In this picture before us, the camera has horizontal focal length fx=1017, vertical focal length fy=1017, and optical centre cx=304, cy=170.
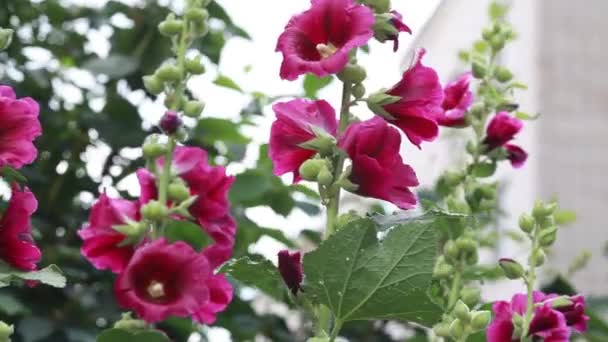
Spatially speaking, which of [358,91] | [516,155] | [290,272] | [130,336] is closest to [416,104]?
[358,91]

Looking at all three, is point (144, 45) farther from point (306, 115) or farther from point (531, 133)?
point (531, 133)

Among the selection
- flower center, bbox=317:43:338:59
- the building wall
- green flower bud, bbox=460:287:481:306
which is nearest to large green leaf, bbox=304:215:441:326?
flower center, bbox=317:43:338:59

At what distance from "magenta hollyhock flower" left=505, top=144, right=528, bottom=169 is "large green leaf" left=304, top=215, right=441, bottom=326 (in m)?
0.41

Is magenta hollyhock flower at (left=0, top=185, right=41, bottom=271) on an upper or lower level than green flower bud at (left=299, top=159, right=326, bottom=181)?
lower

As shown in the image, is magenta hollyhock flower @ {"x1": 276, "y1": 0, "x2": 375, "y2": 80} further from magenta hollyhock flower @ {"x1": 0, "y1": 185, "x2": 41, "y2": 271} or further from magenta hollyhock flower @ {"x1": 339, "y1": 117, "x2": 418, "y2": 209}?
magenta hollyhock flower @ {"x1": 0, "y1": 185, "x2": 41, "y2": 271}

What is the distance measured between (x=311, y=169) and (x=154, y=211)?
0.34ft

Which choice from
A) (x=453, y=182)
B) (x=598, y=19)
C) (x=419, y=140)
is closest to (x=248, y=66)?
(x=453, y=182)

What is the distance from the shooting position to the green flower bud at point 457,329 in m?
0.66

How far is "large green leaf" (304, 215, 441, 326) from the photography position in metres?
0.60

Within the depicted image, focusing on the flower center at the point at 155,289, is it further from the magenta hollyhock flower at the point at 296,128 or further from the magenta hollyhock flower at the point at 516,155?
the magenta hollyhock flower at the point at 516,155

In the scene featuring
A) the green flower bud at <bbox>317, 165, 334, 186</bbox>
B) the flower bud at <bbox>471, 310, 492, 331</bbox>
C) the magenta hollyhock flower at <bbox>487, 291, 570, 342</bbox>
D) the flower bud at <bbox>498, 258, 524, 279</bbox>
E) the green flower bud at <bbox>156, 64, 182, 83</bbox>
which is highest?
the green flower bud at <bbox>156, 64, 182, 83</bbox>

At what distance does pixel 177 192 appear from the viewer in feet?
2.02

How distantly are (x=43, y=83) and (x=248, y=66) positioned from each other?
46 cm

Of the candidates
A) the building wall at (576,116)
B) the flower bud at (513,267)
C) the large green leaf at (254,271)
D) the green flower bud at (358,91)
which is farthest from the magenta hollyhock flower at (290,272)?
the building wall at (576,116)
